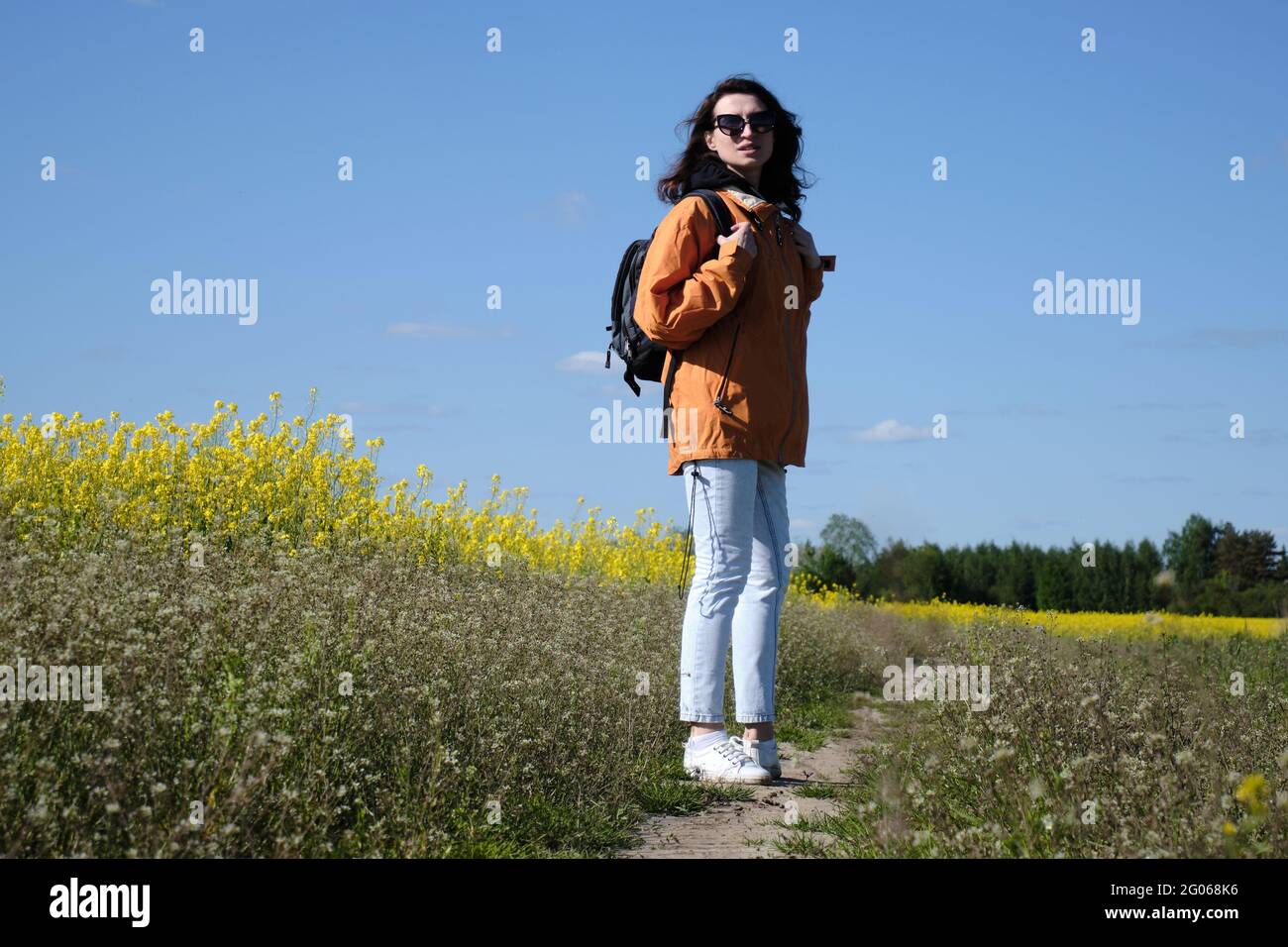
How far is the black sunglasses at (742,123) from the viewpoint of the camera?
5059 millimetres

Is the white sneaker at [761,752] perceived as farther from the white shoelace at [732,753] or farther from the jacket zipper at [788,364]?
the jacket zipper at [788,364]

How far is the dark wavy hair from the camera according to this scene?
17.1 ft

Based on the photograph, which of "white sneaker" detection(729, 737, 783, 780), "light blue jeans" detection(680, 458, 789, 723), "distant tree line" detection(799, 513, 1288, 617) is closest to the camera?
"light blue jeans" detection(680, 458, 789, 723)

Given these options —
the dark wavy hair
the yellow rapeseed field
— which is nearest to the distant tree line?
the yellow rapeseed field

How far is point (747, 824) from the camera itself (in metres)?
4.35

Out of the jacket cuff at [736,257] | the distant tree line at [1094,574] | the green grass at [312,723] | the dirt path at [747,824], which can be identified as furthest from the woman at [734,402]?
the distant tree line at [1094,574]

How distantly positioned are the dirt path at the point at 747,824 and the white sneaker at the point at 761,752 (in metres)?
0.08

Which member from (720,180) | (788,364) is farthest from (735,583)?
(720,180)

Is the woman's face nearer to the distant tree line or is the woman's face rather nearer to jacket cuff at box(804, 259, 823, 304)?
jacket cuff at box(804, 259, 823, 304)

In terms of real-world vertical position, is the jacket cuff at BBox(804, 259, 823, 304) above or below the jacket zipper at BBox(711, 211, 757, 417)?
above

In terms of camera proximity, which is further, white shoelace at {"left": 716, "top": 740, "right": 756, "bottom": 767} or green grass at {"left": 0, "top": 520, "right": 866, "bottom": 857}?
white shoelace at {"left": 716, "top": 740, "right": 756, "bottom": 767}

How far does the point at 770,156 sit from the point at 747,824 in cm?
290
